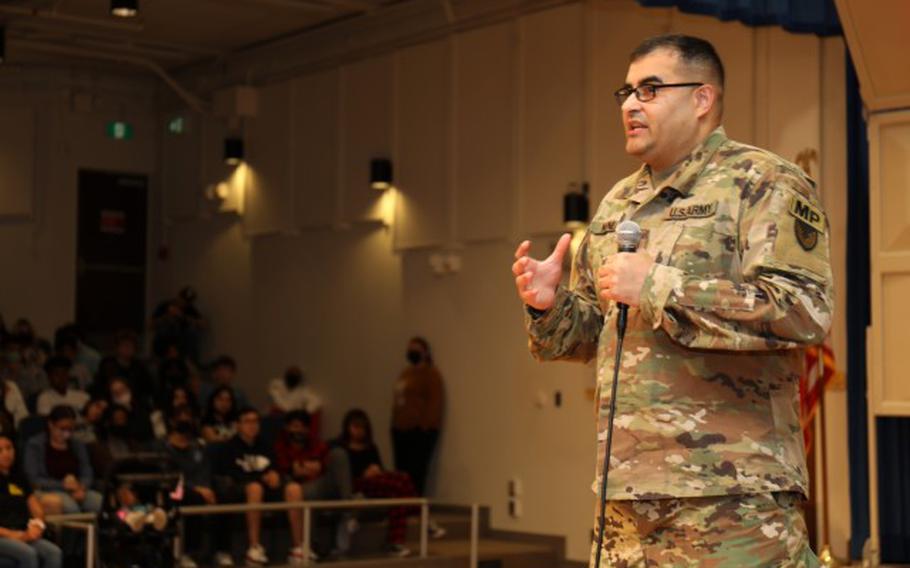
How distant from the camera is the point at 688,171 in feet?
10.7

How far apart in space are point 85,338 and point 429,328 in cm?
594

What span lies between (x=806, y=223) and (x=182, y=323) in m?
15.3

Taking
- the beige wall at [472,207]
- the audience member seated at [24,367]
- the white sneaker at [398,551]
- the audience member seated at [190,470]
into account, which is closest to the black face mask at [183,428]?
the audience member seated at [190,470]

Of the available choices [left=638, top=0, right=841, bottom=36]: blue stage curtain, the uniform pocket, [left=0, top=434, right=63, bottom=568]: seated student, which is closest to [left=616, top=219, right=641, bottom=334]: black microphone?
the uniform pocket

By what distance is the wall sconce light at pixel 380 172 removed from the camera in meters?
15.0

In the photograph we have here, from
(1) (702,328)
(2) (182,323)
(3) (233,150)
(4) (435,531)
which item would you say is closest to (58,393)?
(4) (435,531)

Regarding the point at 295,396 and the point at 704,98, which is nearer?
the point at 704,98

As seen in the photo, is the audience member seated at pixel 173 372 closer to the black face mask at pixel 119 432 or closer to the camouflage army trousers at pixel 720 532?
the black face mask at pixel 119 432

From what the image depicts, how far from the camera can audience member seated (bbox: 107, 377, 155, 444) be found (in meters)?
12.8

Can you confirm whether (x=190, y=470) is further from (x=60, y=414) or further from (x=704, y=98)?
(x=704, y=98)

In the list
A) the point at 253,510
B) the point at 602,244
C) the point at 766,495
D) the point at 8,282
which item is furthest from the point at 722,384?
the point at 8,282

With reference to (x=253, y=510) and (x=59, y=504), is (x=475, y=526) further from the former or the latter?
(x=59, y=504)

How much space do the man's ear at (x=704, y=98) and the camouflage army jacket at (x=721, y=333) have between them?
0.25ft

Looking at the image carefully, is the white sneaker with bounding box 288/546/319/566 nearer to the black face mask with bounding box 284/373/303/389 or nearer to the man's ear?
the black face mask with bounding box 284/373/303/389
